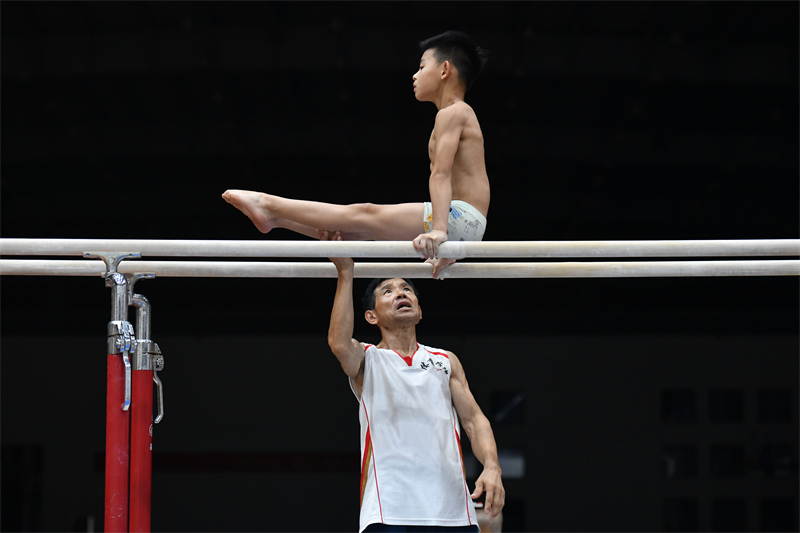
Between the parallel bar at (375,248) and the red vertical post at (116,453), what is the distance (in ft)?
1.47

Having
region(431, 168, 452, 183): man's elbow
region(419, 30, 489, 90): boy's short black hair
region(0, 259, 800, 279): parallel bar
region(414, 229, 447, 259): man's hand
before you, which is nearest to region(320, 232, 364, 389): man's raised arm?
region(0, 259, 800, 279): parallel bar

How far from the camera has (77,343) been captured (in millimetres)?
13422

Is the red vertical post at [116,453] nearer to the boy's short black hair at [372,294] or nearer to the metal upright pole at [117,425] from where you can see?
the metal upright pole at [117,425]

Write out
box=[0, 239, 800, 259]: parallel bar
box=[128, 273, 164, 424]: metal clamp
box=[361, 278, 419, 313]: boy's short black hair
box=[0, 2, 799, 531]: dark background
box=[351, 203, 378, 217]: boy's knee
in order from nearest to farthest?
1. box=[0, 239, 800, 259]: parallel bar
2. box=[128, 273, 164, 424]: metal clamp
3. box=[351, 203, 378, 217]: boy's knee
4. box=[361, 278, 419, 313]: boy's short black hair
5. box=[0, 2, 799, 531]: dark background

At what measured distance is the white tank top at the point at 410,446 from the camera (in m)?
3.25

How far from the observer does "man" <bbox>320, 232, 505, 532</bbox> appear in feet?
10.6

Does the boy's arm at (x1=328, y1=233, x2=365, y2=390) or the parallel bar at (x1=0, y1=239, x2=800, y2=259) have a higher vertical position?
the parallel bar at (x1=0, y1=239, x2=800, y2=259)

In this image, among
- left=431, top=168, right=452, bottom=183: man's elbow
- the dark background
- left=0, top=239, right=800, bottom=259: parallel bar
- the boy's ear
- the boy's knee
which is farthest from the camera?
the dark background

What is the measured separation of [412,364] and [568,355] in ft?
33.6

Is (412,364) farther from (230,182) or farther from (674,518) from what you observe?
(674,518)

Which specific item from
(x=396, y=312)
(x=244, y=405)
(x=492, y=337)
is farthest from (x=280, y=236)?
(x=396, y=312)

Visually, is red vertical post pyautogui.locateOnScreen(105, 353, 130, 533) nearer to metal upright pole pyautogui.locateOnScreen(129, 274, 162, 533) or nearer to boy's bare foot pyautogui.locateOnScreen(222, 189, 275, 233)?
metal upright pole pyautogui.locateOnScreen(129, 274, 162, 533)

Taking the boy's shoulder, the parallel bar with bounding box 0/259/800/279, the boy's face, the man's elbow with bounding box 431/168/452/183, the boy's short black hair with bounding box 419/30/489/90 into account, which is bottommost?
the parallel bar with bounding box 0/259/800/279

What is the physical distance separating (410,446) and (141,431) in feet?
3.57
